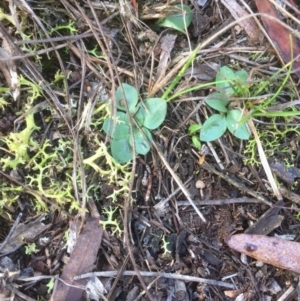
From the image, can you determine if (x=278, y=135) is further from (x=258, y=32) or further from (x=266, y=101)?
(x=258, y=32)

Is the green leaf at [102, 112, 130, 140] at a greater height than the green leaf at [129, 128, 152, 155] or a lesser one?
greater

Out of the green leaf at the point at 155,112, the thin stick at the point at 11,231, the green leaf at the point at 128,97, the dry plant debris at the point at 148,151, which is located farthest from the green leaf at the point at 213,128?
the thin stick at the point at 11,231

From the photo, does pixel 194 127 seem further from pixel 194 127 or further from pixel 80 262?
pixel 80 262

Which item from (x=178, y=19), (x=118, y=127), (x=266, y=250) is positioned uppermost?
(x=178, y=19)

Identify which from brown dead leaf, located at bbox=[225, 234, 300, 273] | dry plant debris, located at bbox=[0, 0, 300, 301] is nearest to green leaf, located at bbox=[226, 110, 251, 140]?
dry plant debris, located at bbox=[0, 0, 300, 301]

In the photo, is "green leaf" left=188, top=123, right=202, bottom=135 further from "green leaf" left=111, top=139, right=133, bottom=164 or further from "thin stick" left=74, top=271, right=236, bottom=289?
"thin stick" left=74, top=271, right=236, bottom=289

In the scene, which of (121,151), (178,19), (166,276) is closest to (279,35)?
(178,19)
